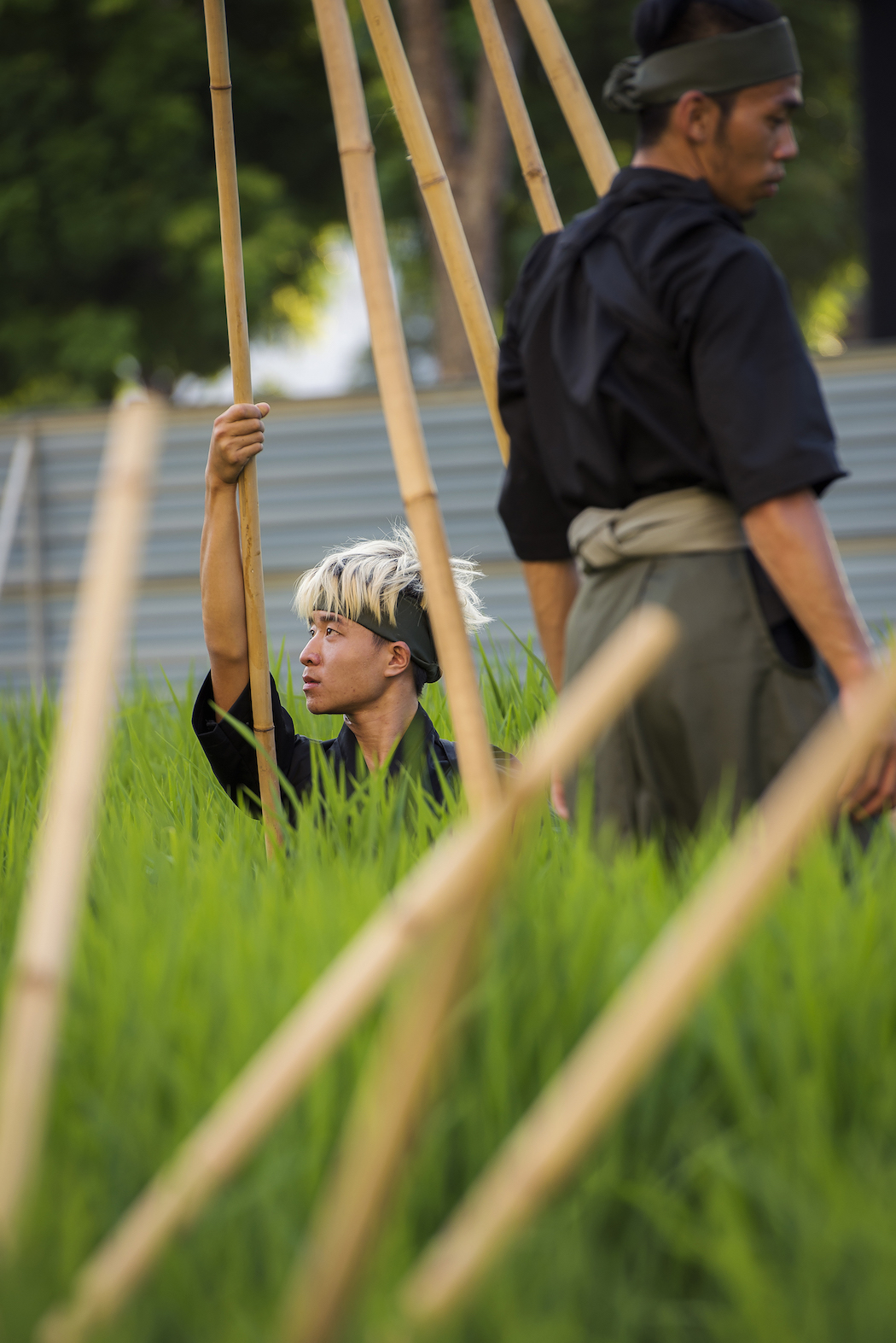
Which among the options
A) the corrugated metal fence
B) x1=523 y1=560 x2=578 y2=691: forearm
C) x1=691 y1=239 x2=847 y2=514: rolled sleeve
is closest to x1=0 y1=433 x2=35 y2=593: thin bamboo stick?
the corrugated metal fence

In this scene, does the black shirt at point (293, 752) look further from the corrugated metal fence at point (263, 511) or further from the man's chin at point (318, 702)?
the corrugated metal fence at point (263, 511)

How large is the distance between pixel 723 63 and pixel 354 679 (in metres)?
1.19

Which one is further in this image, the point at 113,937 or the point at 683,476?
the point at 683,476

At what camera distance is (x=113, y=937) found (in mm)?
1585

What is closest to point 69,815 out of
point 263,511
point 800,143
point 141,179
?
point 263,511

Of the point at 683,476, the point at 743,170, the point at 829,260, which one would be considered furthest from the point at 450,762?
the point at 829,260

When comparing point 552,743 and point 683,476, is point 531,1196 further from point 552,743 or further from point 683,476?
point 683,476

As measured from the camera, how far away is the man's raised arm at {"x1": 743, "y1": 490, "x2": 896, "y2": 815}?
1.62 meters

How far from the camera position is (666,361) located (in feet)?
5.57

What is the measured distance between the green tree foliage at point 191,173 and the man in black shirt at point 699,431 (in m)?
11.9

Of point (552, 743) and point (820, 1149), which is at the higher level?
point (552, 743)

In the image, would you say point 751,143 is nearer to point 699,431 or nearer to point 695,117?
point 695,117

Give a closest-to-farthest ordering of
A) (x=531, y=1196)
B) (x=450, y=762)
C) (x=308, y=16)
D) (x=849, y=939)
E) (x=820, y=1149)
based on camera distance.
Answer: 1. (x=531, y=1196)
2. (x=820, y=1149)
3. (x=849, y=939)
4. (x=450, y=762)
5. (x=308, y=16)

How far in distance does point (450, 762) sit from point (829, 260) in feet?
46.8
